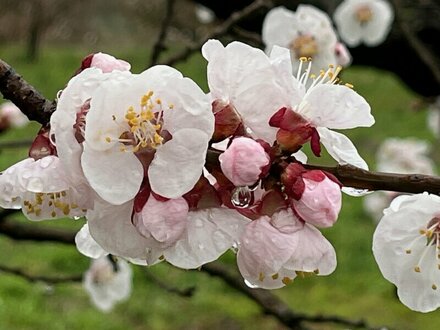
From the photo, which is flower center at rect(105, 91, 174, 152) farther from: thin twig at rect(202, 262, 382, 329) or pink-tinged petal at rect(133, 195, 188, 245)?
thin twig at rect(202, 262, 382, 329)

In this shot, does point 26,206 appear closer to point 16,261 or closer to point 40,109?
point 40,109

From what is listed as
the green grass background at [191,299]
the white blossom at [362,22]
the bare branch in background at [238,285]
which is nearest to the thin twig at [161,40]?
the bare branch in background at [238,285]

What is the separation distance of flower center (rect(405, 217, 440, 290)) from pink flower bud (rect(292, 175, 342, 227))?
0.19 metres

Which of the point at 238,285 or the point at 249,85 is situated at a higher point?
the point at 249,85

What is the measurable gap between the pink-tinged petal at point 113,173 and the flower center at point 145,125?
1cm

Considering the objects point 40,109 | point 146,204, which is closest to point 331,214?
point 146,204

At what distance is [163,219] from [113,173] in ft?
0.17

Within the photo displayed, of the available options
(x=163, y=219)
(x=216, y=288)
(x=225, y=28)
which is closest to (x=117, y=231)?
(x=163, y=219)

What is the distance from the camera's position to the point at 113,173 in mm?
614

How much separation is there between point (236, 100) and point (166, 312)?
3.28 metres

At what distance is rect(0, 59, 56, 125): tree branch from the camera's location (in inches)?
25.8

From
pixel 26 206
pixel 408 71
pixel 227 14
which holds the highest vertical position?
pixel 26 206

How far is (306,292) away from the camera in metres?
4.10

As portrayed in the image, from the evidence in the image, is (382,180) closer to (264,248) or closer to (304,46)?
(264,248)
